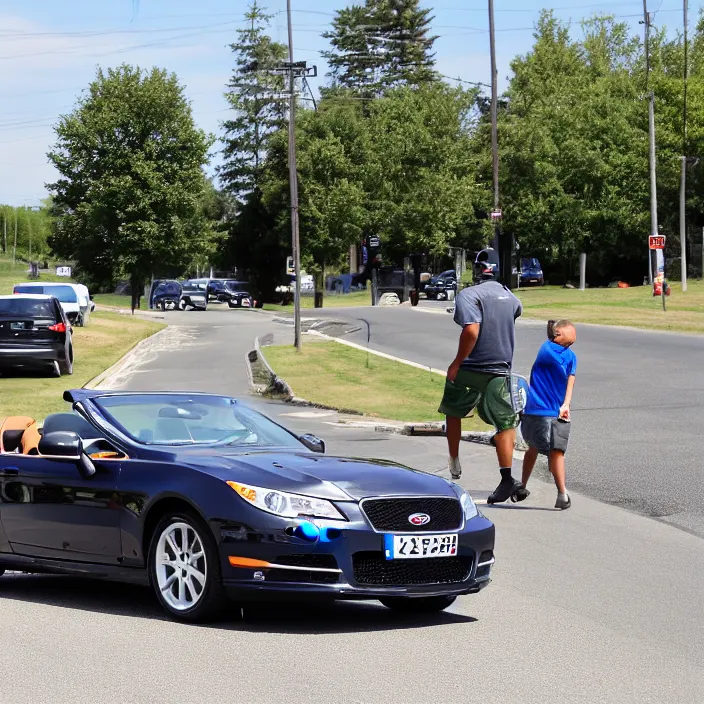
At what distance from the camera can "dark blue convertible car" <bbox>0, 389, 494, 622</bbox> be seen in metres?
6.70

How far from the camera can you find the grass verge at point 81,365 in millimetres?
24047

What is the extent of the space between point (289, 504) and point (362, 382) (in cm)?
2050

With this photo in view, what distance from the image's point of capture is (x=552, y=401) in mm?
11742

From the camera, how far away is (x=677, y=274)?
69.8 meters

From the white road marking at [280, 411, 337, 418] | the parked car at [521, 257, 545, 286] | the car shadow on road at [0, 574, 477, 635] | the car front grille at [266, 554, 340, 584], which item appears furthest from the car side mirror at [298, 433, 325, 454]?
the parked car at [521, 257, 545, 286]

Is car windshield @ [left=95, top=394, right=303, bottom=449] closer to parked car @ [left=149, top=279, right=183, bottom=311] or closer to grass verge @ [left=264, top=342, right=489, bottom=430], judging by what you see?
grass verge @ [left=264, top=342, right=489, bottom=430]

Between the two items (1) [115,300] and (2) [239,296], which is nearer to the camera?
(2) [239,296]

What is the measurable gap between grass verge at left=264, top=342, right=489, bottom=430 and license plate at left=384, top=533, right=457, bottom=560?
41.7 feet

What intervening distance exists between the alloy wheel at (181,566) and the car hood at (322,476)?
38cm

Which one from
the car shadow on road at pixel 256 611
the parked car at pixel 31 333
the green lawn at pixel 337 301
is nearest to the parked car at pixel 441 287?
the green lawn at pixel 337 301

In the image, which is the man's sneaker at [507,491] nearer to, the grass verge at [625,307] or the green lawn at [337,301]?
the grass verge at [625,307]

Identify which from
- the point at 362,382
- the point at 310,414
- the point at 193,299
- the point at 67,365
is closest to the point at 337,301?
the point at 193,299

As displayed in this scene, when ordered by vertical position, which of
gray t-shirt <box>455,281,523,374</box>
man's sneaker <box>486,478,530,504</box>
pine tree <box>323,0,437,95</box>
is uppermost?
pine tree <box>323,0,437,95</box>

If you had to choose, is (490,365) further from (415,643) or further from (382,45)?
(382,45)
